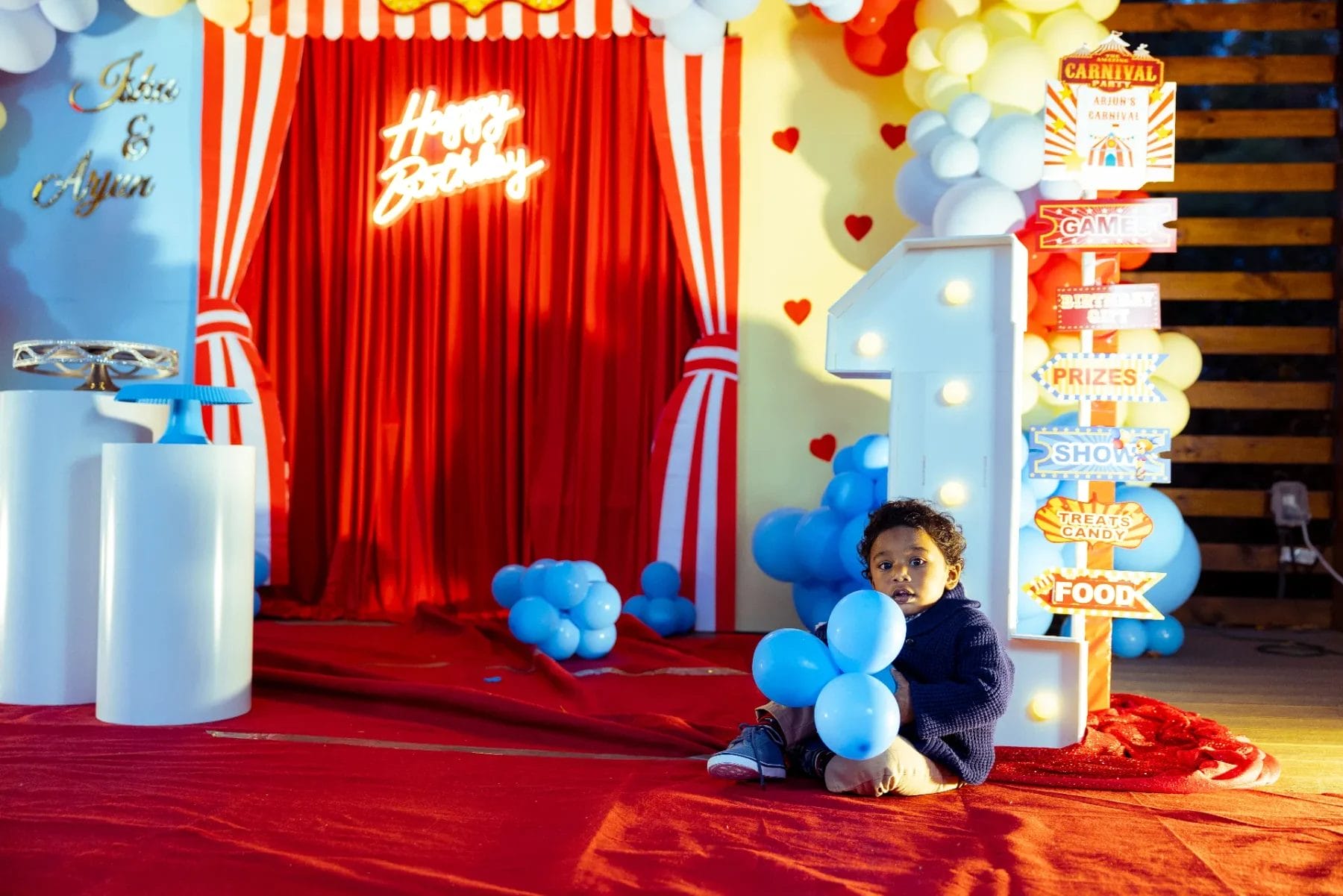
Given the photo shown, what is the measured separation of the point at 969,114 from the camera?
404 centimetres

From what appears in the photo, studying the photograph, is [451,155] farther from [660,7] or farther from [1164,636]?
[1164,636]

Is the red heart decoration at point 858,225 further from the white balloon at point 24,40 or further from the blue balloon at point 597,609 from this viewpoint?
the white balloon at point 24,40

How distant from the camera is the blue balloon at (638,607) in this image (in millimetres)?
4312

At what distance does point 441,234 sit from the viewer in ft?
15.9

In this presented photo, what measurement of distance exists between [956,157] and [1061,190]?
0.38 metres

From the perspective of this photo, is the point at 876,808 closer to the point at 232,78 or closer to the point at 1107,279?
the point at 1107,279

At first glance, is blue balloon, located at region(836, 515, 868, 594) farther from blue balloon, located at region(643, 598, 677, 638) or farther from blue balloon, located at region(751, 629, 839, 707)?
blue balloon, located at region(751, 629, 839, 707)

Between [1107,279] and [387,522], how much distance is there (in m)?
2.99

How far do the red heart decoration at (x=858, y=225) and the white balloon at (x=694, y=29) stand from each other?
0.88 meters

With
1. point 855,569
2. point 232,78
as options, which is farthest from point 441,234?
point 855,569

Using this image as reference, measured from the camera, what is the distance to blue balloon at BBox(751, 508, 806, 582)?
413 cm

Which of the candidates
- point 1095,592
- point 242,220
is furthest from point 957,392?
point 242,220

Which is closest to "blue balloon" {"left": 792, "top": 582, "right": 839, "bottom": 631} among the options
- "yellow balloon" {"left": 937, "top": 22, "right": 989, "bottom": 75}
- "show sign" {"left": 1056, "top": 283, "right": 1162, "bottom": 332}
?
"show sign" {"left": 1056, "top": 283, "right": 1162, "bottom": 332}

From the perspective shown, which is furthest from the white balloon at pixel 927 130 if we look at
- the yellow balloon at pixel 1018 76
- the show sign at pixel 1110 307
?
the show sign at pixel 1110 307
